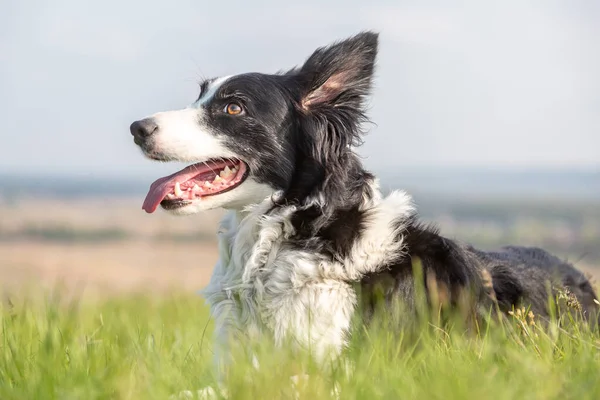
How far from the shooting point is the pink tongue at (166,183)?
4398 millimetres

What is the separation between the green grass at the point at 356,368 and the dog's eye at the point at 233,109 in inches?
55.3

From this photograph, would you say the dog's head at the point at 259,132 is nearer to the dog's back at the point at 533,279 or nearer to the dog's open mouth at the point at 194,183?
the dog's open mouth at the point at 194,183

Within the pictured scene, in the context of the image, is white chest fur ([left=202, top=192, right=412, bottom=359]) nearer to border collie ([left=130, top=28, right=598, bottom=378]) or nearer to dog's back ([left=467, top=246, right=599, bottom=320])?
border collie ([left=130, top=28, right=598, bottom=378])

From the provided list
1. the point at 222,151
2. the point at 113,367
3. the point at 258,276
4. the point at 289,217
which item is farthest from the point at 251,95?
the point at 113,367

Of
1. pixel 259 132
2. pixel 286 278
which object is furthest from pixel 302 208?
pixel 259 132

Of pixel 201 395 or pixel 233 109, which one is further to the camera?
pixel 233 109

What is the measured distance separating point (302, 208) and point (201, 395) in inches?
59.2

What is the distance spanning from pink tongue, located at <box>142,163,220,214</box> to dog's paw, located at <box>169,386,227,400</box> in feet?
4.97

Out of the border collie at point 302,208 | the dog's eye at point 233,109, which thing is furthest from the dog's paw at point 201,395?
the dog's eye at point 233,109

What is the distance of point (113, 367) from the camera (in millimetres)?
3350

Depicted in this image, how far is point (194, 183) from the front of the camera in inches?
175

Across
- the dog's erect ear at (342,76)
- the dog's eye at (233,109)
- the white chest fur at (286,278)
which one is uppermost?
the dog's erect ear at (342,76)

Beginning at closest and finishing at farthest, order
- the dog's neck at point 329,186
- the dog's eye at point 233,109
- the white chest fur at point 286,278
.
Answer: the white chest fur at point 286,278 → the dog's neck at point 329,186 → the dog's eye at point 233,109

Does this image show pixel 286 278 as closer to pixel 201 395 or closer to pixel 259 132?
pixel 259 132
